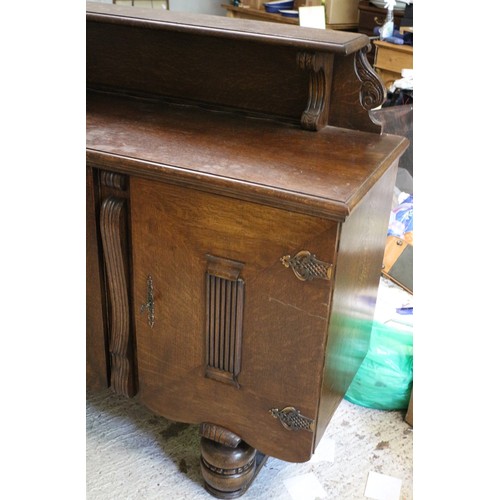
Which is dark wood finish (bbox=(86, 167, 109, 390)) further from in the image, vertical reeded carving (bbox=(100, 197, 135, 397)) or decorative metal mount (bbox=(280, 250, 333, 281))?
decorative metal mount (bbox=(280, 250, 333, 281))

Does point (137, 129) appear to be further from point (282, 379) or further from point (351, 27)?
point (351, 27)

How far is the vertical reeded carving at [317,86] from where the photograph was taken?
108 centimetres

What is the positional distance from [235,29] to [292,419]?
0.74m

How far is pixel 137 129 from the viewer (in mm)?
1133

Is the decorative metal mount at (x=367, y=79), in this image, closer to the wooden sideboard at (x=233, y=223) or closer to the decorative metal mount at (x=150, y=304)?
the wooden sideboard at (x=233, y=223)

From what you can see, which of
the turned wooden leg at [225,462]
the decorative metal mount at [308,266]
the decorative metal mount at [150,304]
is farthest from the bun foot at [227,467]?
the decorative metal mount at [308,266]

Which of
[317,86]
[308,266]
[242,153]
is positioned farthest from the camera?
[317,86]

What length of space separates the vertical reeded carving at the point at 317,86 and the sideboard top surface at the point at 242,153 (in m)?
0.02

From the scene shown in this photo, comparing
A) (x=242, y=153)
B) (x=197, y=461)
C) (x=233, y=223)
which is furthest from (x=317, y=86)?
(x=197, y=461)

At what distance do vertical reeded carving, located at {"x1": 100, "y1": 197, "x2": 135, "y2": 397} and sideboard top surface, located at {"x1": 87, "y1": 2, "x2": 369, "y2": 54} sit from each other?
0.38 meters

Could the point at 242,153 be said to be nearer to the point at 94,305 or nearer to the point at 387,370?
the point at 94,305

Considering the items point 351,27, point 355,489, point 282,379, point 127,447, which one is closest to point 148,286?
point 282,379

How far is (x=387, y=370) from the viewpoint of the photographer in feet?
4.94
